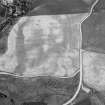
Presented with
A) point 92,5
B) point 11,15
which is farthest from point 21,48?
point 92,5

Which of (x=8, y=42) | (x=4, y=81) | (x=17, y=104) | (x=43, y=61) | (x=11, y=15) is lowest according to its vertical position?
(x=17, y=104)

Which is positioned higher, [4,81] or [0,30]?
[0,30]

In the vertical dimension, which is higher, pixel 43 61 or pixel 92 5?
pixel 92 5

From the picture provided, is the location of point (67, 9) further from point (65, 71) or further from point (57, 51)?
point (65, 71)

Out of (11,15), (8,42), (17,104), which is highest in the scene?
(11,15)

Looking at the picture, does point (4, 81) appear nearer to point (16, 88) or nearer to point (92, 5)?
point (16, 88)

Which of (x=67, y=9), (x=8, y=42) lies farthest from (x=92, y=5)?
(x=8, y=42)

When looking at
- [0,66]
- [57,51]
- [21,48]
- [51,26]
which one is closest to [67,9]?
[51,26]

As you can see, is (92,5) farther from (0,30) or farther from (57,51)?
(0,30)
